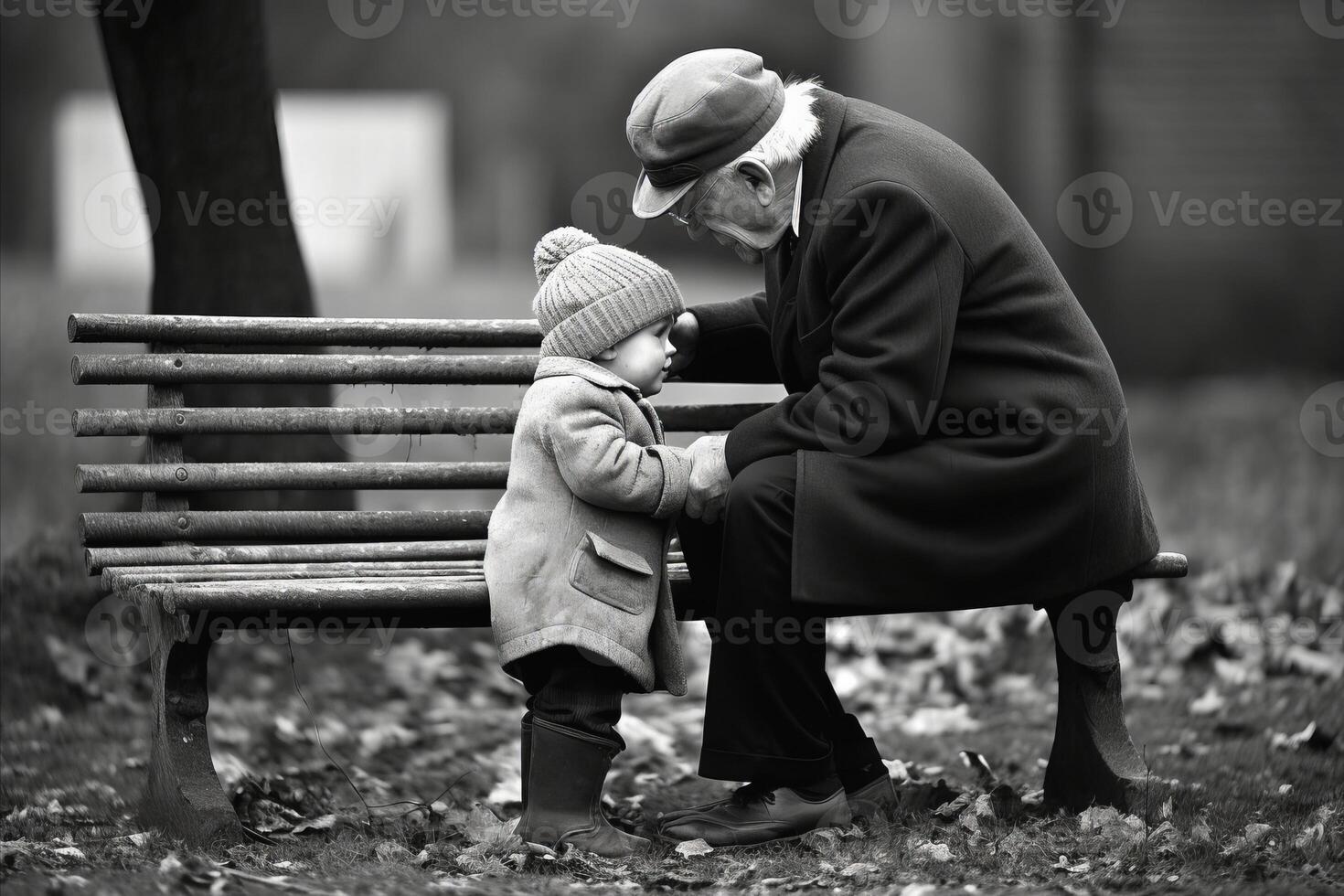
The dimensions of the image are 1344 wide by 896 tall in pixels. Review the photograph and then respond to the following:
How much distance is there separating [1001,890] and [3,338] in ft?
19.8

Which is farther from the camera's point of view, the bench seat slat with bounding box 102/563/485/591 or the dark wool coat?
the bench seat slat with bounding box 102/563/485/591

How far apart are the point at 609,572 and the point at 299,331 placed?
119 centimetres

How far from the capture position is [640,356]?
3225mm

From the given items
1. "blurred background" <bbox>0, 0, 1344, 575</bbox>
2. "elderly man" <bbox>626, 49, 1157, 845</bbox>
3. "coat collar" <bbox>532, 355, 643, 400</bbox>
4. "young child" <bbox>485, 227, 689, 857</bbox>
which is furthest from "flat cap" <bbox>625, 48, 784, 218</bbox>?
"blurred background" <bbox>0, 0, 1344, 575</bbox>

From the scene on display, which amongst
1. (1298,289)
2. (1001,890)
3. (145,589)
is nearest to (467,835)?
(145,589)

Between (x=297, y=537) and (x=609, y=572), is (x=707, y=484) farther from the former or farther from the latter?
(x=297, y=537)

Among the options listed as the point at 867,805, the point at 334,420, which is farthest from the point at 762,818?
the point at 334,420

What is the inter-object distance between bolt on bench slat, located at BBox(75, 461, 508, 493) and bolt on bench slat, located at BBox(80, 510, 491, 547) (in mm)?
65

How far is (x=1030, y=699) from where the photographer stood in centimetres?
520

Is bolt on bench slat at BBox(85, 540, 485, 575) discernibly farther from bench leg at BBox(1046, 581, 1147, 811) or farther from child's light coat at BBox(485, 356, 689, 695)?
bench leg at BBox(1046, 581, 1147, 811)

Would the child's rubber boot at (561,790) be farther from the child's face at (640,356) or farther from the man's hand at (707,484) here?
the child's face at (640,356)

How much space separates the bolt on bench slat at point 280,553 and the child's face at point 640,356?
0.78 meters

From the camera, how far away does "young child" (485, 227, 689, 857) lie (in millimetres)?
3105

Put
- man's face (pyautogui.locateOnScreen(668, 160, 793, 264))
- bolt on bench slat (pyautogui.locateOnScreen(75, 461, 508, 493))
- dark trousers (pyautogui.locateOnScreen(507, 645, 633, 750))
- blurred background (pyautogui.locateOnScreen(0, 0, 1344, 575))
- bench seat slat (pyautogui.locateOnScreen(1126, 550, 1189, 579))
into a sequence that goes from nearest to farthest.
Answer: dark trousers (pyautogui.locateOnScreen(507, 645, 633, 750))
man's face (pyautogui.locateOnScreen(668, 160, 793, 264))
bench seat slat (pyautogui.locateOnScreen(1126, 550, 1189, 579))
bolt on bench slat (pyautogui.locateOnScreen(75, 461, 508, 493))
blurred background (pyautogui.locateOnScreen(0, 0, 1344, 575))
